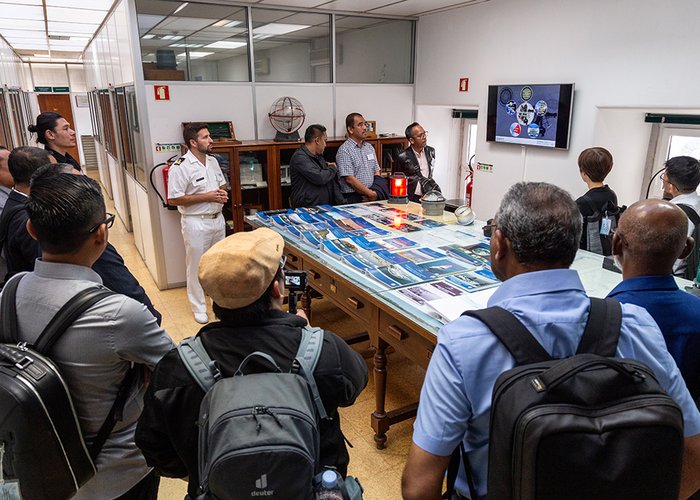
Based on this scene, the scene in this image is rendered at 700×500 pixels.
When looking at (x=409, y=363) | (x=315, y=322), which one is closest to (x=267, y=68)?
(x=315, y=322)

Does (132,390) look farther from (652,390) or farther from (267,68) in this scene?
Answer: (267,68)

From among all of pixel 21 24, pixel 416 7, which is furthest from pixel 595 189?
pixel 21 24

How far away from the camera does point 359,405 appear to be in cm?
295

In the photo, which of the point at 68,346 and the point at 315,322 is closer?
the point at 68,346

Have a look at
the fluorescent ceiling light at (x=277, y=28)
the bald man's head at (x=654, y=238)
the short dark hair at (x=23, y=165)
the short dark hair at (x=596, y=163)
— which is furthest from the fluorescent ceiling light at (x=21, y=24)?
the bald man's head at (x=654, y=238)

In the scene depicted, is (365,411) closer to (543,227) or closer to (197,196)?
(543,227)

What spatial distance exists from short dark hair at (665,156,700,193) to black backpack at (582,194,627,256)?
35cm

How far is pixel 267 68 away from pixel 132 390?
4.42 m

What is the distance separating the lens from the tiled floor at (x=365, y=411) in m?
2.34

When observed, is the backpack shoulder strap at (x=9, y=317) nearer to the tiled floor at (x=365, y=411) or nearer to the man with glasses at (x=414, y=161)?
the tiled floor at (x=365, y=411)

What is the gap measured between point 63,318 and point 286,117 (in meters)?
4.05

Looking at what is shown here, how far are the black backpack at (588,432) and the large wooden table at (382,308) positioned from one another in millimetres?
1028

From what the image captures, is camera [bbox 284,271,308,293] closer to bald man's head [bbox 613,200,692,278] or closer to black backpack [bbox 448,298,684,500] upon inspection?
black backpack [bbox 448,298,684,500]

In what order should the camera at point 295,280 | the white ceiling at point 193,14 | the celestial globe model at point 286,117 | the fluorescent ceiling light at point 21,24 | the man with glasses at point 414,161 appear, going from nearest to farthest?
1. the camera at point 295,280
2. the white ceiling at point 193,14
3. the celestial globe model at point 286,117
4. the man with glasses at point 414,161
5. the fluorescent ceiling light at point 21,24
